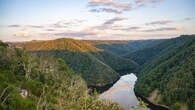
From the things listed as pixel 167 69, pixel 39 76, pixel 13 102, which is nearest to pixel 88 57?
pixel 167 69

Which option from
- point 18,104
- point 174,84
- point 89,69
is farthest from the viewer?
point 89,69

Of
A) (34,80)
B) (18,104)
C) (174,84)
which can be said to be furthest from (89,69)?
(18,104)

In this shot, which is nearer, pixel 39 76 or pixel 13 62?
pixel 13 62

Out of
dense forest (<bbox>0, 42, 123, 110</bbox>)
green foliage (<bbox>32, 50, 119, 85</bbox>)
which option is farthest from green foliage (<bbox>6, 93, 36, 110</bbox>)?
green foliage (<bbox>32, 50, 119, 85</bbox>)

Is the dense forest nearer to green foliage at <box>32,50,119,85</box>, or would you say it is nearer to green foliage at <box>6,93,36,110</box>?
green foliage at <box>6,93,36,110</box>

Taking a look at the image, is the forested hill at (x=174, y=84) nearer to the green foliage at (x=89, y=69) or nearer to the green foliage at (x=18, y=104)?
the green foliage at (x=89, y=69)

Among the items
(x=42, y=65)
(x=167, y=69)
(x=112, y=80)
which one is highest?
(x=42, y=65)

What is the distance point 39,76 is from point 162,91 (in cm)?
6221

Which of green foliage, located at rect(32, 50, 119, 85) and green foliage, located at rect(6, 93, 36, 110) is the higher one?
green foliage, located at rect(6, 93, 36, 110)

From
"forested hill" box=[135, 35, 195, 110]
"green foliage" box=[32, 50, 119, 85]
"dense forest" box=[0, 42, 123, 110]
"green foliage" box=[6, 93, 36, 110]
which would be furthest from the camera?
"green foliage" box=[32, 50, 119, 85]

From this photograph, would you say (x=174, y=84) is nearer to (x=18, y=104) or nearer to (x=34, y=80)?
(x=34, y=80)

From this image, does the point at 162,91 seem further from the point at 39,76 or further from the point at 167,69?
the point at 39,76

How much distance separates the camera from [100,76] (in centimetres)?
13900

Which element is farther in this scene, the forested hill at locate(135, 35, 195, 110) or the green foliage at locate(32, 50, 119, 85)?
the green foliage at locate(32, 50, 119, 85)
